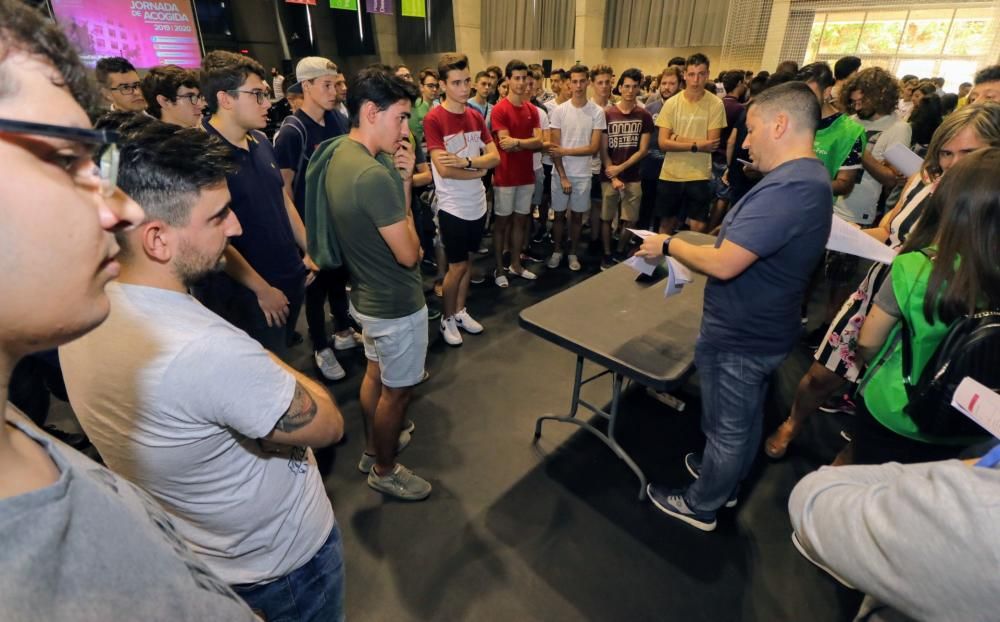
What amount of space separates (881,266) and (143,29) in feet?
34.9

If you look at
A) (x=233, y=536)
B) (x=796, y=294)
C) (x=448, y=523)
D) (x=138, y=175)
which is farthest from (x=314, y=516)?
(x=796, y=294)

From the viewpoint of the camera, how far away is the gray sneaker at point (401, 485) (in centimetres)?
202

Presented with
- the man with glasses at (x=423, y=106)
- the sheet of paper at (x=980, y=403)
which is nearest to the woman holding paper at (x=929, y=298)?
the sheet of paper at (x=980, y=403)

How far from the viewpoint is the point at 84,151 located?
450mm

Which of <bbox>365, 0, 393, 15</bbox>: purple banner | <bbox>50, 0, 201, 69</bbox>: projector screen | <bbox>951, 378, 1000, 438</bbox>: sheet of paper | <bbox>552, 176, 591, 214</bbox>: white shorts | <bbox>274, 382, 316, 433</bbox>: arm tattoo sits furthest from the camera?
<bbox>365, 0, 393, 15</bbox>: purple banner

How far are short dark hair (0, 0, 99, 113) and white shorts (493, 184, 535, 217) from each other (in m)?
3.41

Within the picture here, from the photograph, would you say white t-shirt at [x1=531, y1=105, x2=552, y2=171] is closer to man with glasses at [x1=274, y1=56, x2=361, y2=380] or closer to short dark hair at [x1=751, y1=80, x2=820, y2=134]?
man with glasses at [x1=274, y1=56, x2=361, y2=380]

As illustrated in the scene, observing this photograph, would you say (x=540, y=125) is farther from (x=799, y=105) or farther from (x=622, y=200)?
(x=799, y=105)

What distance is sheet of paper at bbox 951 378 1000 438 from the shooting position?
74 cm

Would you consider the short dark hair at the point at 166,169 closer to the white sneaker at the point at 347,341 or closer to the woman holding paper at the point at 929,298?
the woman holding paper at the point at 929,298

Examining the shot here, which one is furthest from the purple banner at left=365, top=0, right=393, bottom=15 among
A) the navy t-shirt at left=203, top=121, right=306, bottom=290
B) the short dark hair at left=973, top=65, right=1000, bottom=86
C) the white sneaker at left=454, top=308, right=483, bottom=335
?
the short dark hair at left=973, top=65, right=1000, bottom=86

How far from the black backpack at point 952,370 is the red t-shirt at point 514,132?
2.90 m

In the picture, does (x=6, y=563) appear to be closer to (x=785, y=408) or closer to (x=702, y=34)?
(x=785, y=408)

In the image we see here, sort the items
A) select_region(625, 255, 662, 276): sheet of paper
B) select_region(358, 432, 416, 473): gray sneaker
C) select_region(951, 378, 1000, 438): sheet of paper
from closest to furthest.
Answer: select_region(951, 378, 1000, 438): sheet of paper, select_region(625, 255, 662, 276): sheet of paper, select_region(358, 432, 416, 473): gray sneaker
